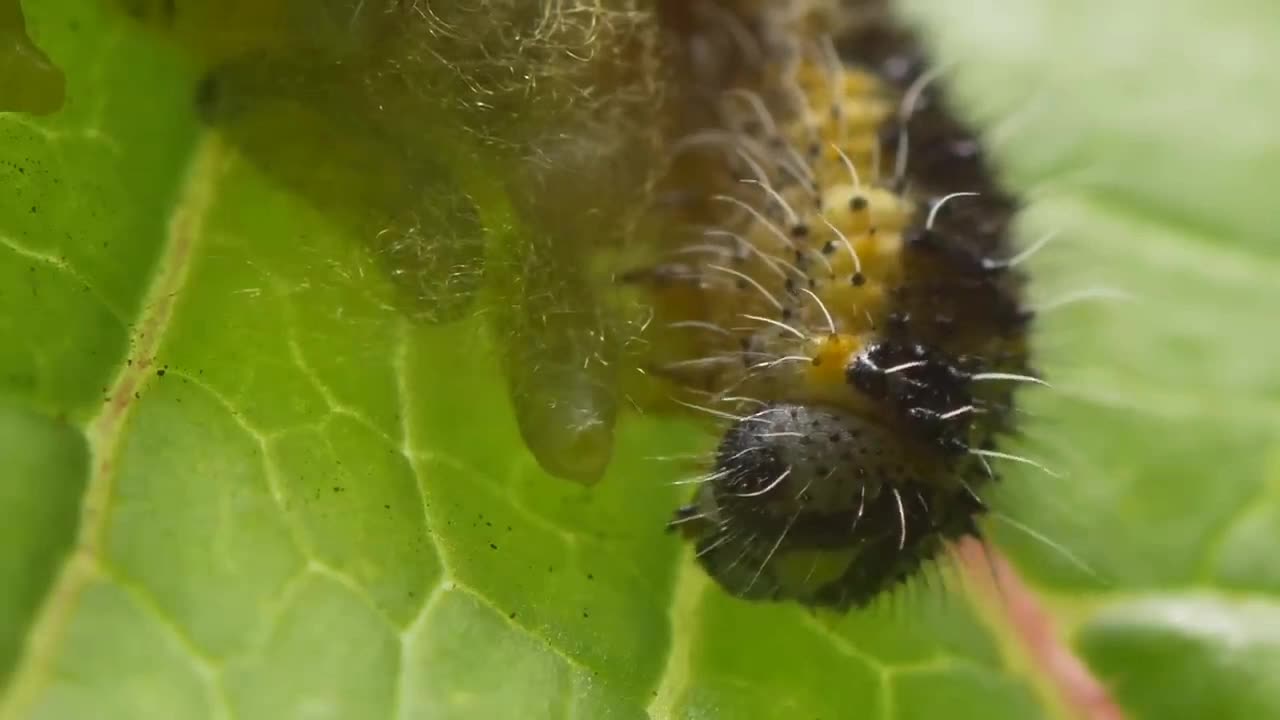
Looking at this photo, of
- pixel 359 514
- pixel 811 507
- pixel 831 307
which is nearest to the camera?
pixel 359 514

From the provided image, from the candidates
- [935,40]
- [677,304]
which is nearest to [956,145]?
[935,40]

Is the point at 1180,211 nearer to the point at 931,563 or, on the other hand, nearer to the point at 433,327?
the point at 931,563

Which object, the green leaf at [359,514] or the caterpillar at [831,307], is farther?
the caterpillar at [831,307]

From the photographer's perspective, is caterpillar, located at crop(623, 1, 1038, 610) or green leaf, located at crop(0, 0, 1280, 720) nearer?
green leaf, located at crop(0, 0, 1280, 720)

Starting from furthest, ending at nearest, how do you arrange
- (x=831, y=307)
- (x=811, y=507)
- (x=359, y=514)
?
(x=831, y=307), (x=811, y=507), (x=359, y=514)

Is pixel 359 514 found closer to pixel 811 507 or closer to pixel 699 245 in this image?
pixel 811 507

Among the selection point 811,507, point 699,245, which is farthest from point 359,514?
point 699,245
